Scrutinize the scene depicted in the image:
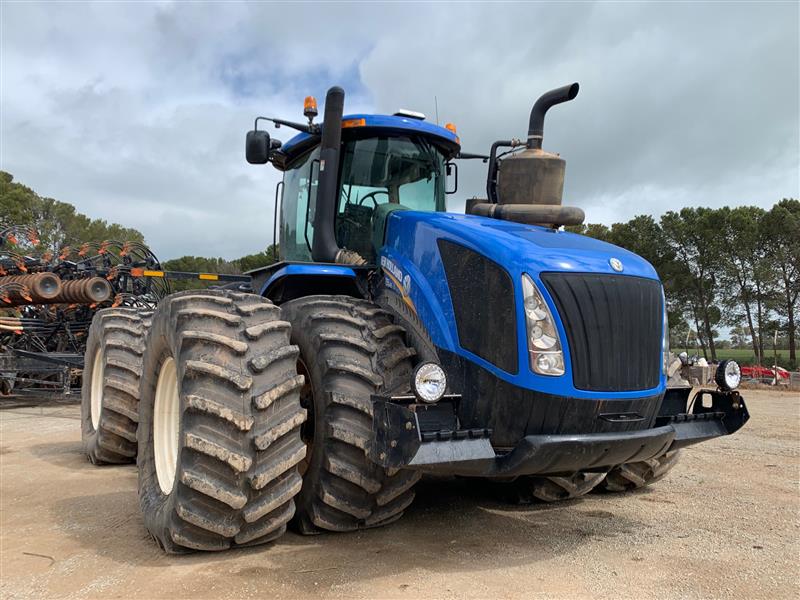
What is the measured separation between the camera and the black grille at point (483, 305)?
3.46 meters

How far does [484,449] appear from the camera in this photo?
3.33 meters

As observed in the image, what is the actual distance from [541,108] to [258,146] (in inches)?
88.0

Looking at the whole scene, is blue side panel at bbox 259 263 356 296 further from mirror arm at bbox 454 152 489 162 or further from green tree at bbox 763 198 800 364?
green tree at bbox 763 198 800 364

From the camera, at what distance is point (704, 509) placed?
490 cm

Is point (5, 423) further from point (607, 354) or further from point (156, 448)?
point (607, 354)

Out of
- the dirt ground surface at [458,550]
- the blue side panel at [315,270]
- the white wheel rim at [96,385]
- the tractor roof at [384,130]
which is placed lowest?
the dirt ground surface at [458,550]

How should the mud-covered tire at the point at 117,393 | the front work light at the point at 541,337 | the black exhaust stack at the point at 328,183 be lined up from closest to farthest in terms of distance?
1. the front work light at the point at 541,337
2. the black exhaust stack at the point at 328,183
3. the mud-covered tire at the point at 117,393

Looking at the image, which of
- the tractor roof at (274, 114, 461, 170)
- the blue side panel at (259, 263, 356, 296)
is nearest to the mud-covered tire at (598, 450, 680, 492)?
the blue side panel at (259, 263, 356, 296)

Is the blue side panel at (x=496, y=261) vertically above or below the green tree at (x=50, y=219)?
below

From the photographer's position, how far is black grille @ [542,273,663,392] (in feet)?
11.2

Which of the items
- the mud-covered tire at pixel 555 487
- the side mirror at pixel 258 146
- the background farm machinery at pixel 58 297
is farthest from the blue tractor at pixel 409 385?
the background farm machinery at pixel 58 297

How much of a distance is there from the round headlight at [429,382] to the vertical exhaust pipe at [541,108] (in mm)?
2494

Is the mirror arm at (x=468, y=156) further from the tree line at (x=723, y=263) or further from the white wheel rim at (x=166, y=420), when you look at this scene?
the tree line at (x=723, y=263)

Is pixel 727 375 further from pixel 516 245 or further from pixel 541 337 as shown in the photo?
pixel 516 245
